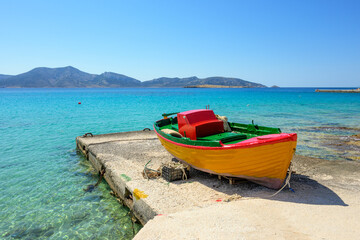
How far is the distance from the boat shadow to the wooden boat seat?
217cm

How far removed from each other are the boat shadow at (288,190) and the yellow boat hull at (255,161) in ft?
1.38

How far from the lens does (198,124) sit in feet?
36.4

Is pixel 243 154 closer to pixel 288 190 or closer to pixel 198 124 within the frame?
pixel 288 190

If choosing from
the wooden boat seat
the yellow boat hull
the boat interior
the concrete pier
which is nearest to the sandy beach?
the concrete pier

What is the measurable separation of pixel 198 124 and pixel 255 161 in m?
3.74

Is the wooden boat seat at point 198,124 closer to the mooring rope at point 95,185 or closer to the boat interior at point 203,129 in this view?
the boat interior at point 203,129

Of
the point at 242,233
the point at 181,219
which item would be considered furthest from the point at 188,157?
the point at 242,233

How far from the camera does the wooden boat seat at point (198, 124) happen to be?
11031 mm

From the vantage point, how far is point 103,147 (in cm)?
1521

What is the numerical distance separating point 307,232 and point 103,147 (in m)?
12.6

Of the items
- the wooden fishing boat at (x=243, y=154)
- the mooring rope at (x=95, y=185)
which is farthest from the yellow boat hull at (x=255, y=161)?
the mooring rope at (x=95, y=185)

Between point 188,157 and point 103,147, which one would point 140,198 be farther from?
point 103,147

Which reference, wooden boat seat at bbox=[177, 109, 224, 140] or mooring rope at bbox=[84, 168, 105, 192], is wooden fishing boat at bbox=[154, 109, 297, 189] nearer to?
wooden boat seat at bbox=[177, 109, 224, 140]

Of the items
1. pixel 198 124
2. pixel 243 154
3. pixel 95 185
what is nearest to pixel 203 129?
pixel 198 124
